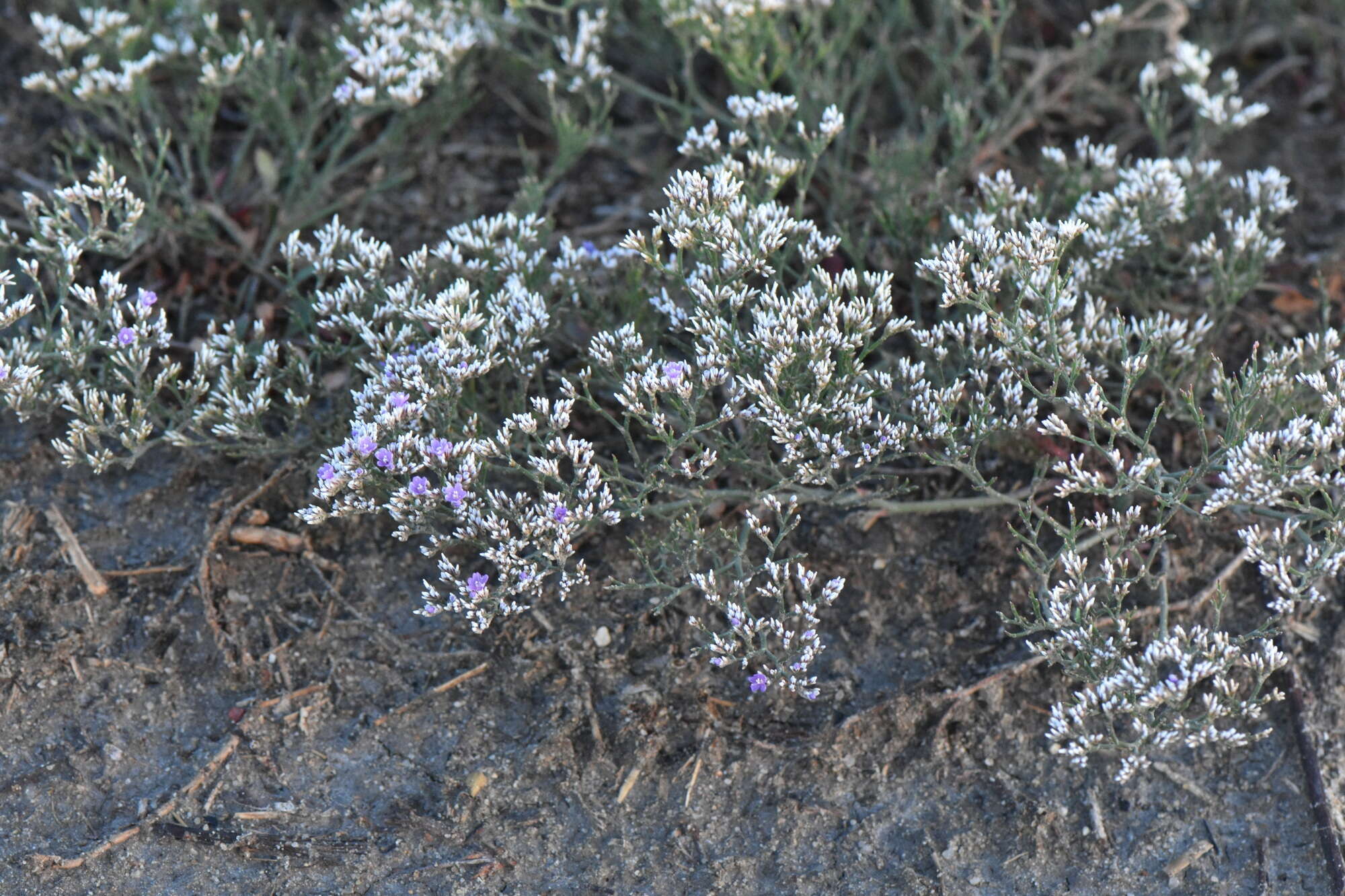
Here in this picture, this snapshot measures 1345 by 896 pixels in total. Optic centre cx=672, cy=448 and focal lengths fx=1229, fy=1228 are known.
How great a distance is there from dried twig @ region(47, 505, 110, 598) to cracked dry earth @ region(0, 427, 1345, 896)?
30mm

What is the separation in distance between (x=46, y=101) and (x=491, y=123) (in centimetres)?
198

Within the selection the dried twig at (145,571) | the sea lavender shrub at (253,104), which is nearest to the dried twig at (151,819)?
the dried twig at (145,571)

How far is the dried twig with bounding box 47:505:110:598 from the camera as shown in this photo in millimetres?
4062

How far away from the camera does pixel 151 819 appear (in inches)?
141

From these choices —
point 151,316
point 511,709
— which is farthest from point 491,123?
point 511,709

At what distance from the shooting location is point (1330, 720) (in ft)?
12.7

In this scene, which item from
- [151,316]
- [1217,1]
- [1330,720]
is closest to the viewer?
[1330,720]

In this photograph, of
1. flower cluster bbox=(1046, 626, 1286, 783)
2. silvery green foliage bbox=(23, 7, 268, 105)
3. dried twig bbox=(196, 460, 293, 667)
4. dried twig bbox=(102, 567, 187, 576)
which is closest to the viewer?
flower cluster bbox=(1046, 626, 1286, 783)

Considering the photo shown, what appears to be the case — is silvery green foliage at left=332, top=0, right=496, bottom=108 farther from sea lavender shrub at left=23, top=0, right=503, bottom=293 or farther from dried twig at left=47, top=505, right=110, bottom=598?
dried twig at left=47, top=505, right=110, bottom=598

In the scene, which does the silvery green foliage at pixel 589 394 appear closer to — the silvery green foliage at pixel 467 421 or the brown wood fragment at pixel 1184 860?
the silvery green foliage at pixel 467 421

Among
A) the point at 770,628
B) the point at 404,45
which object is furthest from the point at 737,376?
the point at 404,45

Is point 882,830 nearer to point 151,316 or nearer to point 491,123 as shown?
point 151,316

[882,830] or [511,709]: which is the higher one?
[511,709]

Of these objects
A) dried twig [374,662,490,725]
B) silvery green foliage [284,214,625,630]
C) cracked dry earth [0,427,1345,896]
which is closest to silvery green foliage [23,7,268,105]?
silvery green foliage [284,214,625,630]
